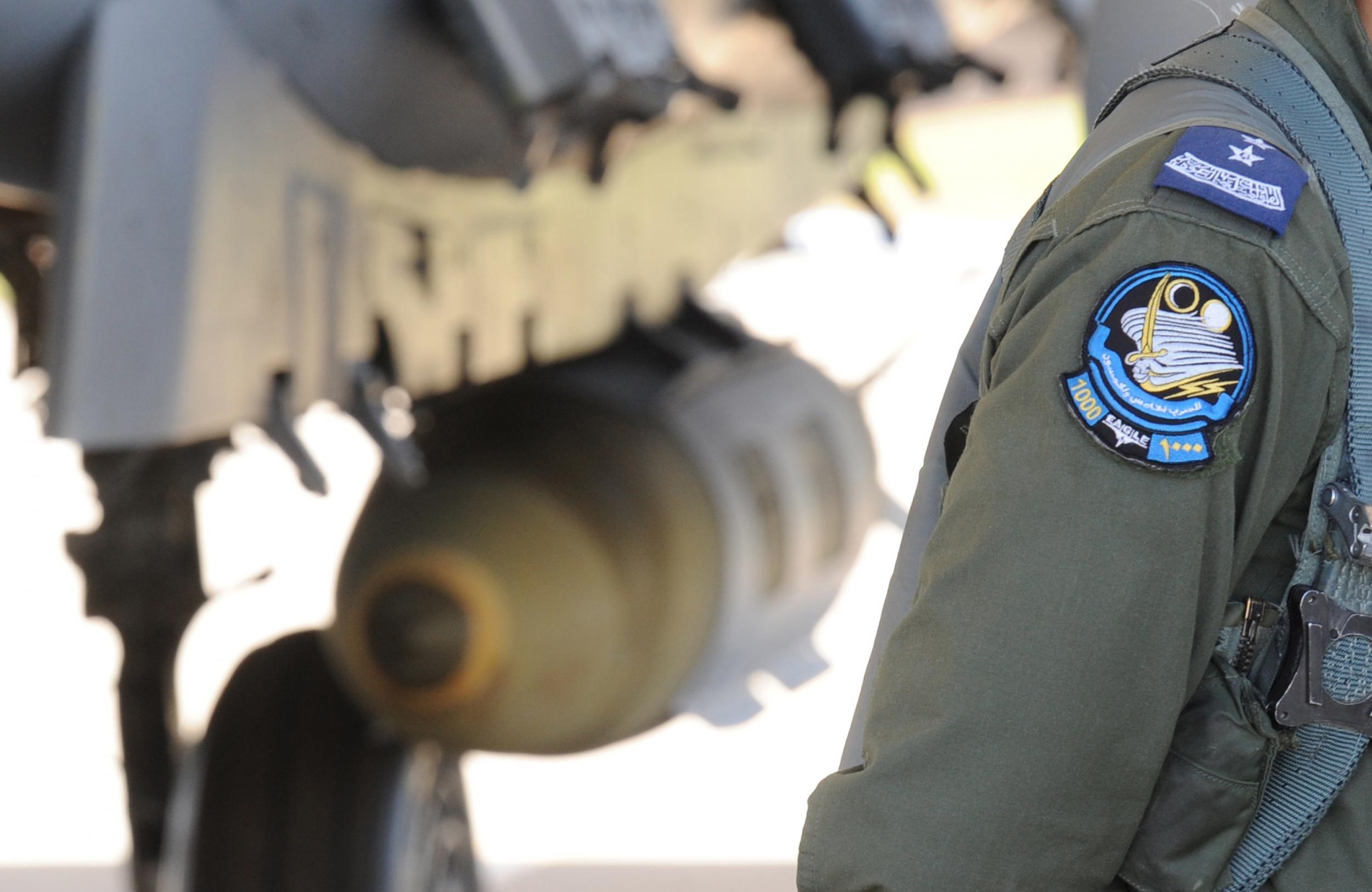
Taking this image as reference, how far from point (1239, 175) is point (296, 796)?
3528 mm

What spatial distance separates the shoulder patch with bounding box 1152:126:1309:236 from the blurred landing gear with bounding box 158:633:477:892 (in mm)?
3341

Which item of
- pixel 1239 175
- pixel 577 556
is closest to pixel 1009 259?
pixel 1239 175

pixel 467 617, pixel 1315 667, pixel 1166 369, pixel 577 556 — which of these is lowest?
pixel 467 617

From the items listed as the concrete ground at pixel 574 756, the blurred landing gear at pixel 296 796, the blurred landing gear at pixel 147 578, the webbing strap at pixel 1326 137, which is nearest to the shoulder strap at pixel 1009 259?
the webbing strap at pixel 1326 137

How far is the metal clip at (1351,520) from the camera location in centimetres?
95

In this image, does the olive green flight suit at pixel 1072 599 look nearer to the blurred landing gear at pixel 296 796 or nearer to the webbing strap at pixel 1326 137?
the webbing strap at pixel 1326 137

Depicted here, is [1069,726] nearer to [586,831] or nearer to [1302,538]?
[1302,538]

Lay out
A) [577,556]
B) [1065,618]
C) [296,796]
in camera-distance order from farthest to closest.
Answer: [296,796] < [577,556] < [1065,618]

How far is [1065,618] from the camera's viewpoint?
35.8 inches

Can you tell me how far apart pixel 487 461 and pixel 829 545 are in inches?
40.3

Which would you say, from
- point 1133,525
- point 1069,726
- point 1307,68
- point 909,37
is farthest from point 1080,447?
point 909,37

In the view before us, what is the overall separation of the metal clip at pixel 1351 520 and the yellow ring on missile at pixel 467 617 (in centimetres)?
294

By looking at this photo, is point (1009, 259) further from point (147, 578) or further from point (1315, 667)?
point (147, 578)

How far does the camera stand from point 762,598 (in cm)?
414
